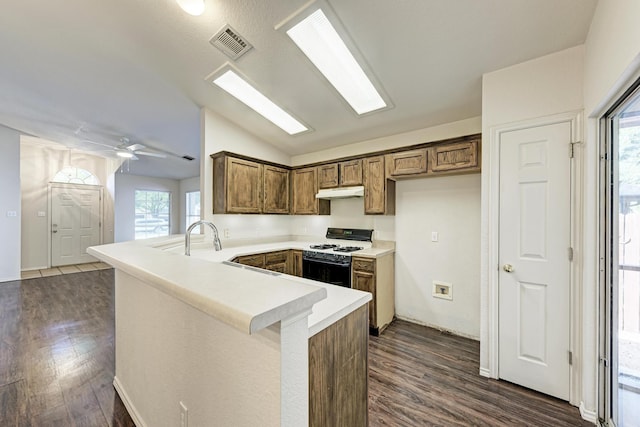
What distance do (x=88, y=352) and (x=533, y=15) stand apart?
4.56 m

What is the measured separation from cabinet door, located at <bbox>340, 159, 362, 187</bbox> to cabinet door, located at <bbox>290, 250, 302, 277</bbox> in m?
1.16

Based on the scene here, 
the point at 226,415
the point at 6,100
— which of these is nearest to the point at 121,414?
the point at 226,415

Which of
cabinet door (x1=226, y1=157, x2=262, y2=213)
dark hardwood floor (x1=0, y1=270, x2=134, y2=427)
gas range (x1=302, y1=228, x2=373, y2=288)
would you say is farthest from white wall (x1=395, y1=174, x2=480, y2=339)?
dark hardwood floor (x1=0, y1=270, x2=134, y2=427)

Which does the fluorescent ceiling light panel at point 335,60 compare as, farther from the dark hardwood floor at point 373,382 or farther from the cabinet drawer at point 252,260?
the dark hardwood floor at point 373,382

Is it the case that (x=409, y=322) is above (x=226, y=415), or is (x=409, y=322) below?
below

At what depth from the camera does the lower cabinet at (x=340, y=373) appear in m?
0.90

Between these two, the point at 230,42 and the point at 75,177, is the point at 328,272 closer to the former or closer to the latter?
the point at 230,42

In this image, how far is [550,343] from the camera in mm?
1901

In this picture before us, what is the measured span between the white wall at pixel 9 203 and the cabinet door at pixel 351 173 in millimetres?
6321

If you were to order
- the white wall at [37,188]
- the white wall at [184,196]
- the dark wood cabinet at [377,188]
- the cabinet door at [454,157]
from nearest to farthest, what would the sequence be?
the cabinet door at [454,157]
the dark wood cabinet at [377,188]
the white wall at [37,188]
the white wall at [184,196]

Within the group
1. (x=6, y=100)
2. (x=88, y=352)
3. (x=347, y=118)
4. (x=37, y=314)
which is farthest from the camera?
(x=6, y=100)

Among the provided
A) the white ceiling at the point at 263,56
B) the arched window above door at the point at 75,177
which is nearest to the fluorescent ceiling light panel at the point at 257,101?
the white ceiling at the point at 263,56

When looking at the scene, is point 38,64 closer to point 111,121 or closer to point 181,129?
point 111,121

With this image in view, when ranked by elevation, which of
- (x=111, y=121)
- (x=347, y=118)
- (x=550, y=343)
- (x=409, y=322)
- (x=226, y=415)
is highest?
(x=111, y=121)
